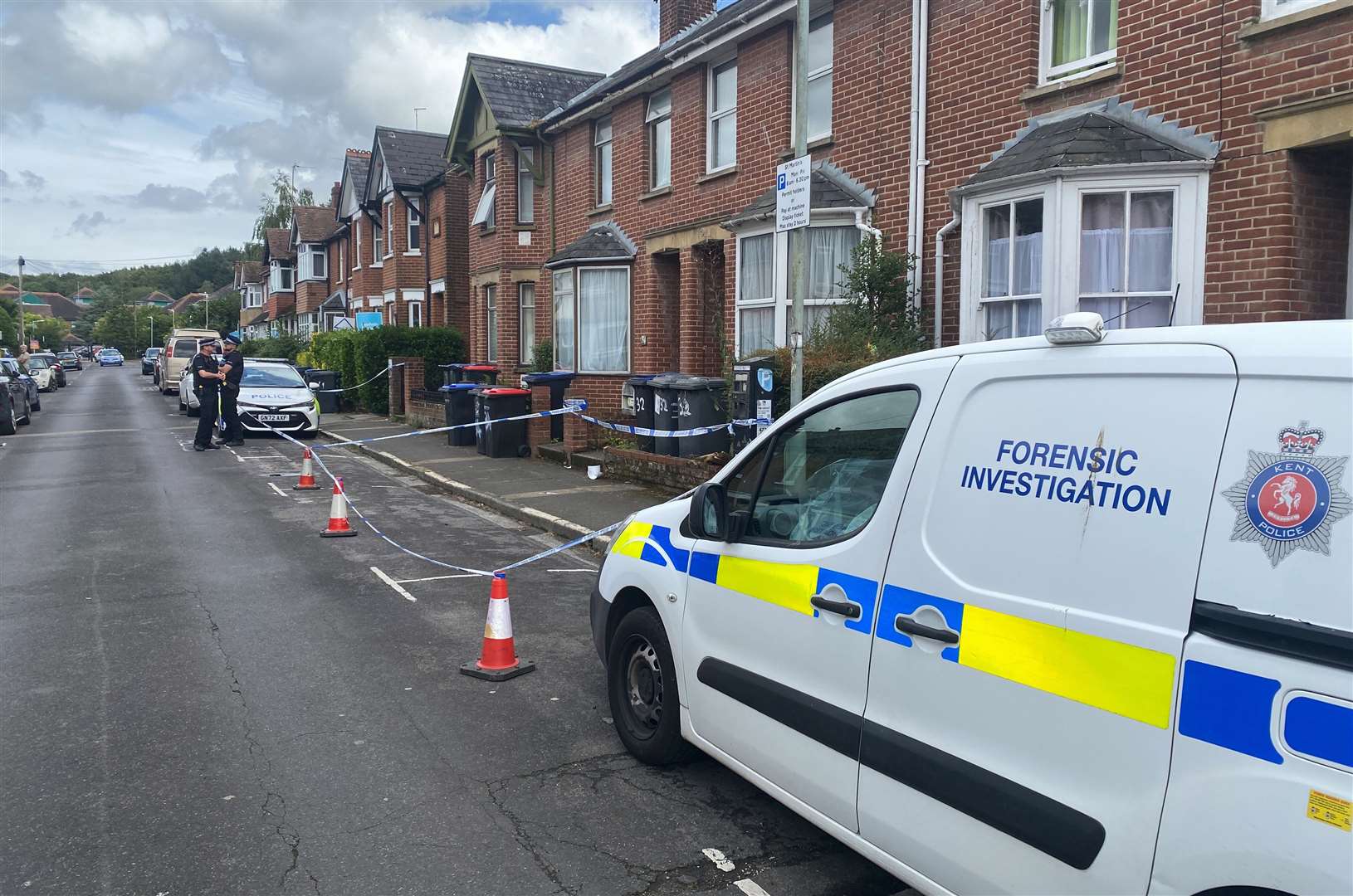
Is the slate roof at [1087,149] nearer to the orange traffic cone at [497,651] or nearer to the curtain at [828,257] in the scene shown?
the curtain at [828,257]

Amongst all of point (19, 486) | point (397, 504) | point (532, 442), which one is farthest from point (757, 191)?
point (19, 486)

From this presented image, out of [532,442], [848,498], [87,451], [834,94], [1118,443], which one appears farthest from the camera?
[87,451]

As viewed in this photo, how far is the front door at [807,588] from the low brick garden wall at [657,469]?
720 centimetres

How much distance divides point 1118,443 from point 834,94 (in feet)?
37.8

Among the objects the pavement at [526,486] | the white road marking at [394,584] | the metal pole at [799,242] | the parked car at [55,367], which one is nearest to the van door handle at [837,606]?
the metal pole at [799,242]

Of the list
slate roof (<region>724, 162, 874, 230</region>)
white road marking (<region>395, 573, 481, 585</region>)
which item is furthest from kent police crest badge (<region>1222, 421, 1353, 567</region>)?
slate roof (<region>724, 162, 874, 230</region>)

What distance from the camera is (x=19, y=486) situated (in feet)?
46.1

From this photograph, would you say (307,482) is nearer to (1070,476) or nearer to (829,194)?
(829,194)

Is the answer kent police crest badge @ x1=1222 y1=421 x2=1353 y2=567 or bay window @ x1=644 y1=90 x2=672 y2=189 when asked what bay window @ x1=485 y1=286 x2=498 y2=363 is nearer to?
bay window @ x1=644 y1=90 x2=672 y2=189

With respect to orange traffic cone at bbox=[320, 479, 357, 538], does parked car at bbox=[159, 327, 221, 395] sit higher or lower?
higher

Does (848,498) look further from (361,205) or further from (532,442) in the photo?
(361,205)

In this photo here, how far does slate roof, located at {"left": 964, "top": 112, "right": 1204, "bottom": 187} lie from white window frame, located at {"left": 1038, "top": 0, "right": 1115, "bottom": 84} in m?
0.55

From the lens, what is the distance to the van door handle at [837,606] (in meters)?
3.54

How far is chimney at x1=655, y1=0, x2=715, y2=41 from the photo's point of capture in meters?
19.7
